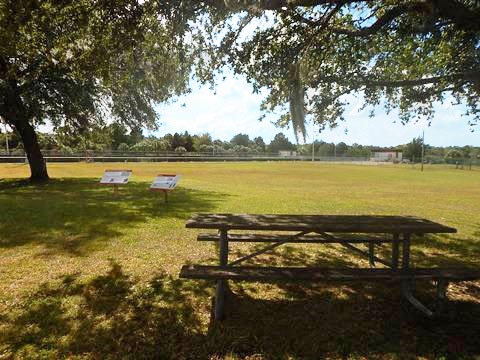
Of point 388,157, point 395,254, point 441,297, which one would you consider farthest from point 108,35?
point 388,157

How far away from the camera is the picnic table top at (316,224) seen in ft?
12.6

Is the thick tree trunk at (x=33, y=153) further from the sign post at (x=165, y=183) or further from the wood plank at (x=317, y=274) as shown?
the wood plank at (x=317, y=274)

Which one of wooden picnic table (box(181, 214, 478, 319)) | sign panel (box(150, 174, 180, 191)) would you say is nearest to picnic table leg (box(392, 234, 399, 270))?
wooden picnic table (box(181, 214, 478, 319))

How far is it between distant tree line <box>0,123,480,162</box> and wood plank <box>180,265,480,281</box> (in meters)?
4.52

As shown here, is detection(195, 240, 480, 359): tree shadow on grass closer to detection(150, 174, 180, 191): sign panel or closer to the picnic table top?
the picnic table top

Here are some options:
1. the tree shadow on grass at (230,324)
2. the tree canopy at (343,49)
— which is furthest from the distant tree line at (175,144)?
the tree shadow on grass at (230,324)

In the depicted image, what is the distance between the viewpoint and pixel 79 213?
9562 mm

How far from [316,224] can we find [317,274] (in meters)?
0.60

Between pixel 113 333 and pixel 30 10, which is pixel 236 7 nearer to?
pixel 30 10

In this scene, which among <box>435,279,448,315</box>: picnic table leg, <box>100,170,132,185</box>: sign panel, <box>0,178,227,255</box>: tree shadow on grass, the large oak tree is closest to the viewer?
<box>435,279,448,315</box>: picnic table leg

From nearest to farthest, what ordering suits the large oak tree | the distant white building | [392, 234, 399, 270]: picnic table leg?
[392, 234, 399, 270]: picnic table leg → the large oak tree → the distant white building

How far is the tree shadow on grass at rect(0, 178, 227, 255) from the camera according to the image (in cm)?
692

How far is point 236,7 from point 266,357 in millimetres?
4653

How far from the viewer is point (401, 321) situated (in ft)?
12.5
